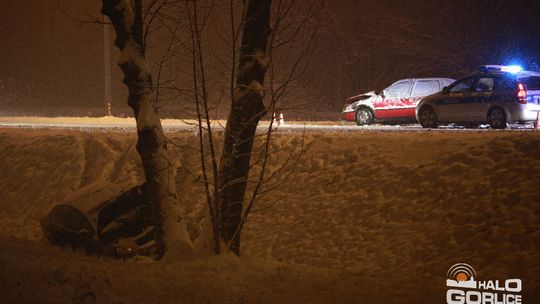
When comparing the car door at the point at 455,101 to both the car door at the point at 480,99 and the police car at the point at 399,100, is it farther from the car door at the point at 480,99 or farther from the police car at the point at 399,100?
the police car at the point at 399,100

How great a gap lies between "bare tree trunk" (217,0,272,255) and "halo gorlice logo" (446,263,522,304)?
2943 millimetres

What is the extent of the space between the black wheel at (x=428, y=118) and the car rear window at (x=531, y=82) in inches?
102

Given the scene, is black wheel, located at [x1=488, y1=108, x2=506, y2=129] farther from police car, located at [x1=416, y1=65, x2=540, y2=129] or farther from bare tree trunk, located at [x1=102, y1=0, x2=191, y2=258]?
bare tree trunk, located at [x1=102, y1=0, x2=191, y2=258]

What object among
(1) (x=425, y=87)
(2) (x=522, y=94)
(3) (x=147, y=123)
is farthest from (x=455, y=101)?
(3) (x=147, y=123)

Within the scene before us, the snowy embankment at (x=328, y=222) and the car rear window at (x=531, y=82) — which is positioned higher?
the car rear window at (x=531, y=82)

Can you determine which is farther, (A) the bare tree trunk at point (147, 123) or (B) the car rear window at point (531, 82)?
(B) the car rear window at point (531, 82)

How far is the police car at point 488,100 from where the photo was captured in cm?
1675

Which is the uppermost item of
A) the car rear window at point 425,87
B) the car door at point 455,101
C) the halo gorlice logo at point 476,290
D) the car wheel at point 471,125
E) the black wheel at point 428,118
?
the car rear window at point 425,87

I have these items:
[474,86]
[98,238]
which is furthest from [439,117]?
[98,238]

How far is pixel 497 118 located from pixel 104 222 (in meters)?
10.1

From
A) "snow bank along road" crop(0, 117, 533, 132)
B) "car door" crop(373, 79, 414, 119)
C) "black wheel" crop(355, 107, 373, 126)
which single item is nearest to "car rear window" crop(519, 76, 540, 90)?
"snow bank along road" crop(0, 117, 533, 132)

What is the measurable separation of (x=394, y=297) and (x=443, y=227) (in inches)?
135

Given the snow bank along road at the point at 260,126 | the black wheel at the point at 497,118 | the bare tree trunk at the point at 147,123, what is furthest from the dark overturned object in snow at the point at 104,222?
the black wheel at the point at 497,118

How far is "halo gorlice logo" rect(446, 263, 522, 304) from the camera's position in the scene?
734 cm
